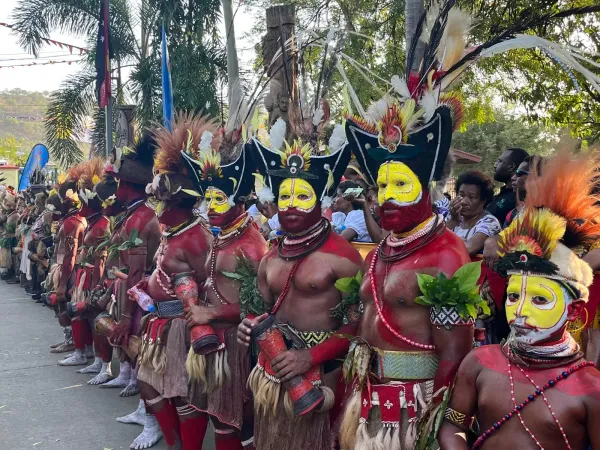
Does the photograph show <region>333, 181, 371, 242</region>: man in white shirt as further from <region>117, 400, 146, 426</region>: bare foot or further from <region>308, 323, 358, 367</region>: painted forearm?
<region>117, 400, 146, 426</region>: bare foot

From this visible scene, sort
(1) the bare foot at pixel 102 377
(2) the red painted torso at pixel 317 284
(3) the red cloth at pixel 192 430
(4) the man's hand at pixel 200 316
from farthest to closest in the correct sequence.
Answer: (1) the bare foot at pixel 102 377 < (3) the red cloth at pixel 192 430 < (4) the man's hand at pixel 200 316 < (2) the red painted torso at pixel 317 284

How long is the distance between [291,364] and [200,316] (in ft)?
3.94

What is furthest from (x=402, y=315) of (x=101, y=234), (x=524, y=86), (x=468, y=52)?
(x=524, y=86)

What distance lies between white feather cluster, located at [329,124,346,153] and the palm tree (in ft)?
29.8

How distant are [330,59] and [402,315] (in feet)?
6.41

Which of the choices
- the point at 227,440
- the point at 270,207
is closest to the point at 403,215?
the point at 270,207

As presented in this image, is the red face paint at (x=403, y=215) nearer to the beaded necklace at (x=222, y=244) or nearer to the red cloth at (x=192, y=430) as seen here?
the beaded necklace at (x=222, y=244)

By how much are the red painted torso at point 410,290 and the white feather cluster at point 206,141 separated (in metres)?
2.18

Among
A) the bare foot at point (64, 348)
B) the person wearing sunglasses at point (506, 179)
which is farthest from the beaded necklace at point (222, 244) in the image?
the bare foot at point (64, 348)

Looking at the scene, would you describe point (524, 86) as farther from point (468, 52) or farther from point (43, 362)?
point (43, 362)

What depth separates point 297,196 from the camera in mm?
4090

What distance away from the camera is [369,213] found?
5992 millimetres

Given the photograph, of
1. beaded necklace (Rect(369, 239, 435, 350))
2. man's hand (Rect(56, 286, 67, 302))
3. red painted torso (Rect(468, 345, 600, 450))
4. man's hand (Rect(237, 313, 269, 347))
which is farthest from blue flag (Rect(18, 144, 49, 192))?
red painted torso (Rect(468, 345, 600, 450))

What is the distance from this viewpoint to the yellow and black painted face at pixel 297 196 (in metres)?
4.07
